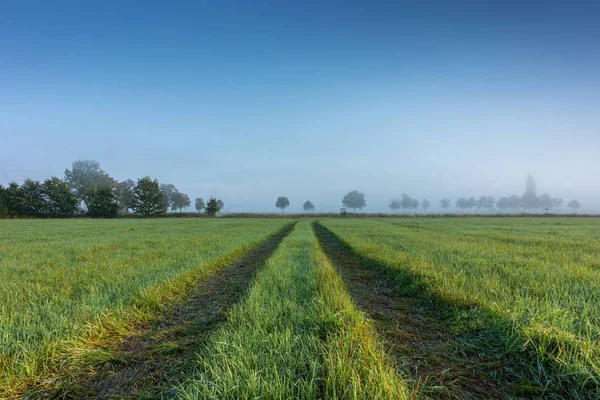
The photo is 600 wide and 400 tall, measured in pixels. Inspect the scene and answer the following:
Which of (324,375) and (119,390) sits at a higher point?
(324,375)

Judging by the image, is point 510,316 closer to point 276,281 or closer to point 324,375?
point 324,375

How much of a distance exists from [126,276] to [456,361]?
777 cm

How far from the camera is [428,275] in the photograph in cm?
655

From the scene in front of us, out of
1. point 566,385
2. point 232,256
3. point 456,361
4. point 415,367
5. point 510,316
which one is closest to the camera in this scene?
point 566,385

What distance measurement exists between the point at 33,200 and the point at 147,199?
2772 cm

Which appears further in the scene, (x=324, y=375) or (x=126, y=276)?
(x=126, y=276)

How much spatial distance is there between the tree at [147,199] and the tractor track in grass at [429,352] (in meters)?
94.6

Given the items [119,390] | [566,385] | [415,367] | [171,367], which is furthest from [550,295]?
[119,390]

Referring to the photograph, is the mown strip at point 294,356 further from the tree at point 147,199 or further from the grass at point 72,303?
the tree at point 147,199

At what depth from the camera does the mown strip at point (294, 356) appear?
2.23m

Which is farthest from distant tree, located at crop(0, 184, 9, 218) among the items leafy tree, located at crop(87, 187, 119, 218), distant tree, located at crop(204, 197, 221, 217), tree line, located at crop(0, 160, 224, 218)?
distant tree, located at crop(204, 197, 221, 217)

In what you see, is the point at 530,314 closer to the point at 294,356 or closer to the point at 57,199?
the point at 294,356

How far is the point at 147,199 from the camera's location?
84.6 meters

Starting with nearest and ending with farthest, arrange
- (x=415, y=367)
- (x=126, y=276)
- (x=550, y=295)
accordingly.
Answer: (x=415, y=367), (x=550, y=295), (x=126, y=276)
